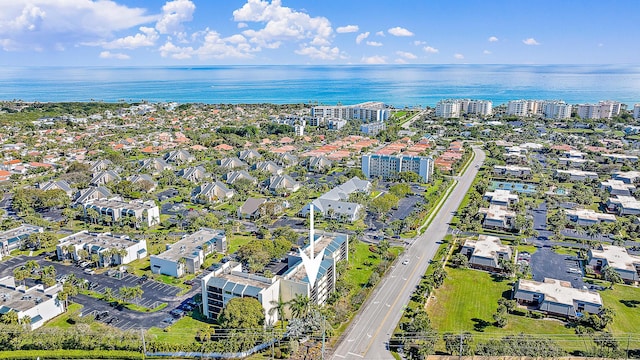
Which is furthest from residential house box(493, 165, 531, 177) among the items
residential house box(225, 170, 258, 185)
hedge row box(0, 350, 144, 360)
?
hedge row box(0, 350, 144, 360)

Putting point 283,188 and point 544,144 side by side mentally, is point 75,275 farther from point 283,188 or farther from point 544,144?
point 544,144

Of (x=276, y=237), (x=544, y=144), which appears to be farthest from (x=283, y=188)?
(x=544, y=144)

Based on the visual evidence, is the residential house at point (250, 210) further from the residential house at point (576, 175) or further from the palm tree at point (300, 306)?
the residential house at point (576, 175)

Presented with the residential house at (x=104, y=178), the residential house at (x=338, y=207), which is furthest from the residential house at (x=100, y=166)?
the residential house at (x=338, y=207)

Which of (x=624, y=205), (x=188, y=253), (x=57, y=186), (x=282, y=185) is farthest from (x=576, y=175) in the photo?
(x=57, y=186)

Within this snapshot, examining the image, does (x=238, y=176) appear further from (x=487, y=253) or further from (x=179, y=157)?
(x=487, y=253)

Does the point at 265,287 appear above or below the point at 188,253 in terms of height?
above
